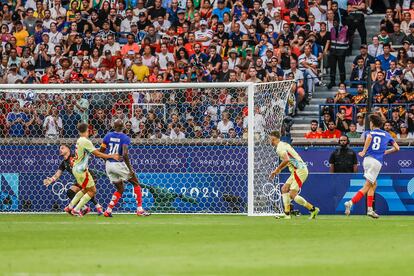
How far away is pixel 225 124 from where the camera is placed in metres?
27.8

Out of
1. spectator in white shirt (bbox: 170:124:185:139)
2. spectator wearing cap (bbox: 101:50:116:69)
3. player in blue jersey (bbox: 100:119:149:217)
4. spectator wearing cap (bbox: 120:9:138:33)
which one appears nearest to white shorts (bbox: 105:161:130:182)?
player in blue jersey (bbox: 100:119:149:217)

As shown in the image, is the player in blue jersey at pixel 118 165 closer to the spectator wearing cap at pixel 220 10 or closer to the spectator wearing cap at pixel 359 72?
the spectator wearing cap at pixel 359 72

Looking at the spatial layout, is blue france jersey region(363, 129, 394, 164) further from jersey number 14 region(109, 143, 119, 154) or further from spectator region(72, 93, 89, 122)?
spectator region(72, 93, 89, 122)

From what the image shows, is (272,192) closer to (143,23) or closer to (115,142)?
(115,142)

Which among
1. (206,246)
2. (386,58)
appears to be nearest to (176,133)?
(386,58)

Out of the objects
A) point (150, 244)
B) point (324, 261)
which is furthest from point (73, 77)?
point (324, 261)

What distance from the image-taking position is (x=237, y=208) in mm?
27391

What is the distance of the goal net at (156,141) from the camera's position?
90.1 feet

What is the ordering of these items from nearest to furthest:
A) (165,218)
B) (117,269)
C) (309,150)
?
Result: (117,269), (165,218), (309,150)

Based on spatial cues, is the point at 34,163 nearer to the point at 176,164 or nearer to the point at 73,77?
the point at 176,164

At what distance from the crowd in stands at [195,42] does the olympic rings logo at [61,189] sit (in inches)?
88.4

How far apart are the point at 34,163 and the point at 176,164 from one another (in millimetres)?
3589

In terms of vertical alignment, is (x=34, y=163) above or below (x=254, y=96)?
below

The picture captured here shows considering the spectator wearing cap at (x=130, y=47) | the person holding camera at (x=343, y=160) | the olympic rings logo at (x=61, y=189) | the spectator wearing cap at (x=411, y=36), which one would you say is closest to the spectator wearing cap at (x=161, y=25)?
the spectator wearing cap at (x=130, y=47)
